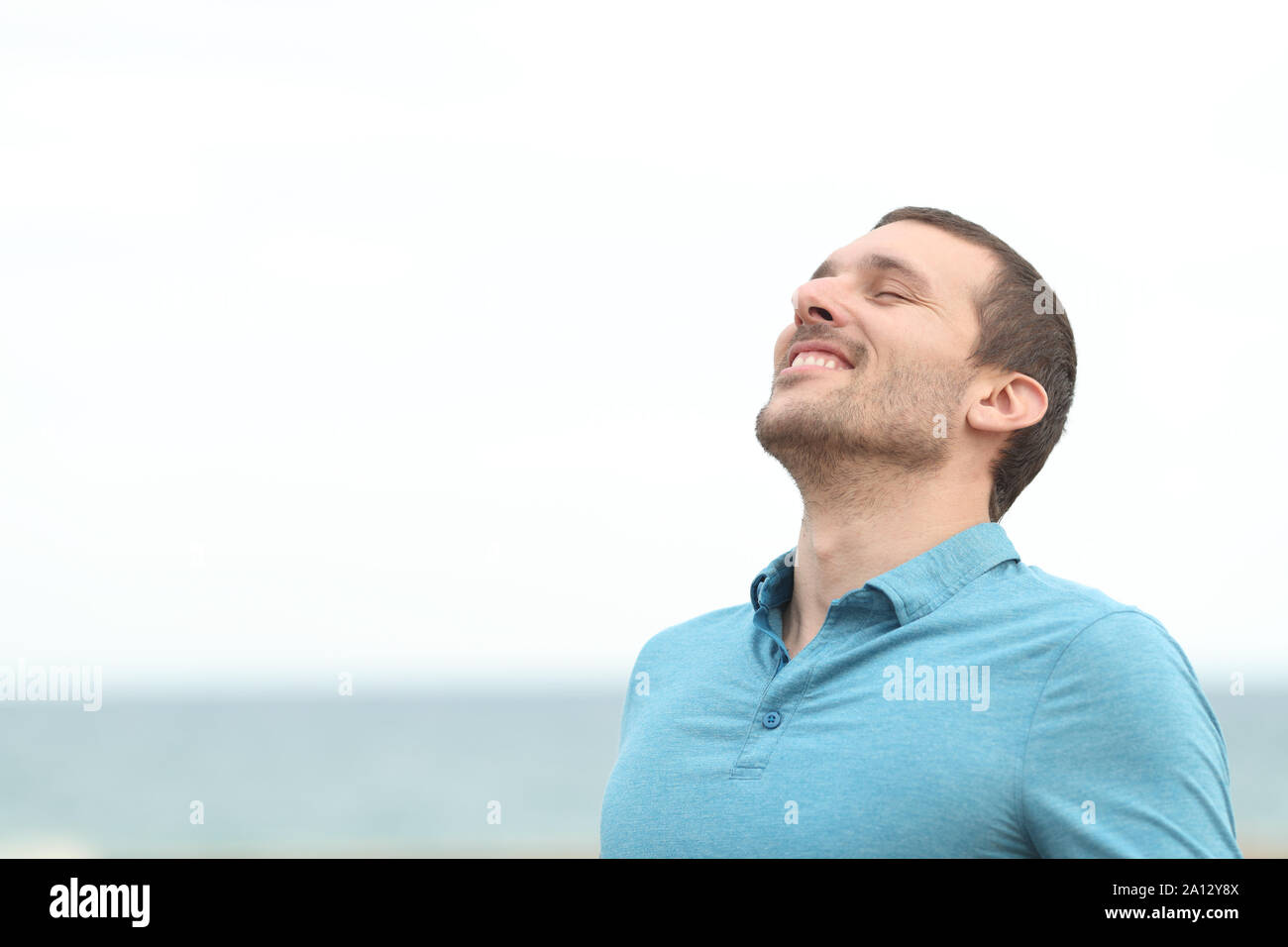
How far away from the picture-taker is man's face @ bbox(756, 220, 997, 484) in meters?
2.64

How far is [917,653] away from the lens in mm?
2273

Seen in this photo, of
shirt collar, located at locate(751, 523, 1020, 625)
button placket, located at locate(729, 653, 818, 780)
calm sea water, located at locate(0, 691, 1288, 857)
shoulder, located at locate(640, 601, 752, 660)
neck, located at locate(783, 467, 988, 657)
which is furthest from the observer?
calm sea water, located at locate(0, 691, 1288, 857)

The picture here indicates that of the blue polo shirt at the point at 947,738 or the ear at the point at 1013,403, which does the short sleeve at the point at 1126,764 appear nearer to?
the blue polo shirt at the point at 947,738

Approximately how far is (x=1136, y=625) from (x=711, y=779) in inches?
34.0

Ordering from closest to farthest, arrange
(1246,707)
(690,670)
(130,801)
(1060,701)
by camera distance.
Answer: (1060,701) < (690,670) < (130,801) < (1246,707)

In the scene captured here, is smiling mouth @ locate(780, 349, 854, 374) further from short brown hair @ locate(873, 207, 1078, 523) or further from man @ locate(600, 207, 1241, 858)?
short brown hair @ locate(873, 207, 1078, 523)

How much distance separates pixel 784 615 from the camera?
9.12 feet

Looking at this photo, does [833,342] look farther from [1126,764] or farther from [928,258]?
[1126,764]

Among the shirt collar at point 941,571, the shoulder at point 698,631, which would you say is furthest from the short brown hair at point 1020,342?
the shoulder at point 698,631

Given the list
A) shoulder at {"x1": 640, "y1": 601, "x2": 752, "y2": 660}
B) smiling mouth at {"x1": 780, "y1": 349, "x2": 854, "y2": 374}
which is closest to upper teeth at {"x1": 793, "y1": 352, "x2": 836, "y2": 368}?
smiling mouth at {"x1": 780, "y1": 349, "x2": 854, "y2": 374}

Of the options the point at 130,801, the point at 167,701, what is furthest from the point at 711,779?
the point at 167,701

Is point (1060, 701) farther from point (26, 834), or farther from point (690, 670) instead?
point (26, 834)

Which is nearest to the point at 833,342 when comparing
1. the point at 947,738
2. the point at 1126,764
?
the point at 947,738

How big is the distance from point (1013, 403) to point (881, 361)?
14.6 inches
